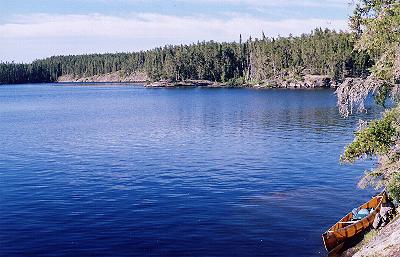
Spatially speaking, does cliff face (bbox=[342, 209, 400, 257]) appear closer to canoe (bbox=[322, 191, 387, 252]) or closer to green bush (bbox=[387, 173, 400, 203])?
canoe (bbox=[322, 191, 387, 252])

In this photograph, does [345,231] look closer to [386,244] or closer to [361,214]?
[361,214]

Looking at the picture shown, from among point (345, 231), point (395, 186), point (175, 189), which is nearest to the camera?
point (395, 186)

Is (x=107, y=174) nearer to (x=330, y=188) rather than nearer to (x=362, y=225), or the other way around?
(x=330, y=188)

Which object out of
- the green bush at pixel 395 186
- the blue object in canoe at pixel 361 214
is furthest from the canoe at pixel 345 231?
the green bush at pixel 395 186

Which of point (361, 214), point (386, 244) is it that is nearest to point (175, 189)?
point (361, 214)

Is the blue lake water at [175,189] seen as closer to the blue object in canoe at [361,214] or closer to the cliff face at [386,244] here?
the blue object in canoe at [361,214]

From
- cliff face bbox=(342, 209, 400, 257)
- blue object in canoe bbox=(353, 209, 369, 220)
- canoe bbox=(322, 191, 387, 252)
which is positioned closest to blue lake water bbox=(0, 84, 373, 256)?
canoe bbox=(322, 191, 387, 252)

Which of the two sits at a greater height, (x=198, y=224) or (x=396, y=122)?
(x=396, y=122)

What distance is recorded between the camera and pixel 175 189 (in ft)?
160

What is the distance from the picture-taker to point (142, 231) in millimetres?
37406

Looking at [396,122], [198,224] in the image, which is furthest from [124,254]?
[396,122]

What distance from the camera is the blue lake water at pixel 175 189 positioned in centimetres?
3531

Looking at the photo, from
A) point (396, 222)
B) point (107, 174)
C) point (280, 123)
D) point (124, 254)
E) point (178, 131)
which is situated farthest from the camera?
point (280, 123)

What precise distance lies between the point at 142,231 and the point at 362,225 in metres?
15.3
